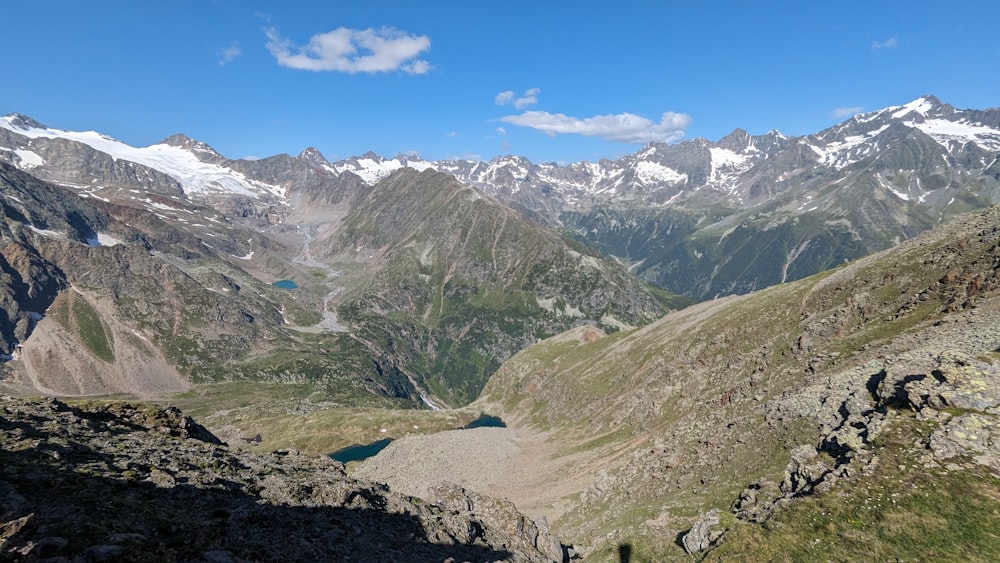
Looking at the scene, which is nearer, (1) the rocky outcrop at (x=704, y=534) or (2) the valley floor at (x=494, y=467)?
(1) the rocky outcrop at (x=704, y=534)

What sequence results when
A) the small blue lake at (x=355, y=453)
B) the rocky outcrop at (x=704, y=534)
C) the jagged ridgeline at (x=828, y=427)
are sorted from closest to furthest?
1. the jagged ridgeline at (x=828, y=427)
2. the rocky outcrop at (x=704, y=534)
3. the small blue lake at (x=355, y=453)

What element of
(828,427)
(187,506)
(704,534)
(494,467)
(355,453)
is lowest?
(355,453)

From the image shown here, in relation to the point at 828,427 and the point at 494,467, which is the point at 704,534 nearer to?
the point at 828,427

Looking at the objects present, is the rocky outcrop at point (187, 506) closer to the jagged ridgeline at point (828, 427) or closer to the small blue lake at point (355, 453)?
the jagged ridgeline at point (828, 427)

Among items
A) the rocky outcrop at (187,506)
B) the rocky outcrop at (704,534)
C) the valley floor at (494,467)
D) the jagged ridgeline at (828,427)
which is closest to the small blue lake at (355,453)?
the valley floor at (494,467)

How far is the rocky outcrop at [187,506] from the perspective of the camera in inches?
888

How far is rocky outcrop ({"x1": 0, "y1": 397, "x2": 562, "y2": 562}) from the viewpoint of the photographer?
2255cm

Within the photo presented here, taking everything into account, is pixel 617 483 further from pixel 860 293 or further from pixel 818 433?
pixel 860 293

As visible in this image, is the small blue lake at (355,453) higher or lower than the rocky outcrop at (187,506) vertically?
lower

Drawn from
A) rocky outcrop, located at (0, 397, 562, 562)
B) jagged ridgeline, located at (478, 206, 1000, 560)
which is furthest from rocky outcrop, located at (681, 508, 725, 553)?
rocky outcrop, located at (0, 397, 562, 562)

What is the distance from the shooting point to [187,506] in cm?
2928

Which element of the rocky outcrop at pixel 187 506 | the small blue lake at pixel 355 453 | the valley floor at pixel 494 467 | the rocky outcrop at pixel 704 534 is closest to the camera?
the rocky outcrop at pixel 187 506

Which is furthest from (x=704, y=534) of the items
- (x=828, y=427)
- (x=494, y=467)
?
(x=494, y=467)

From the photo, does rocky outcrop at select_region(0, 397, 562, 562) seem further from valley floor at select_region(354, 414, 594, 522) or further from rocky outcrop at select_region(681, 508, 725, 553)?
valley floor at select_region(354, 414, 594, 522)
